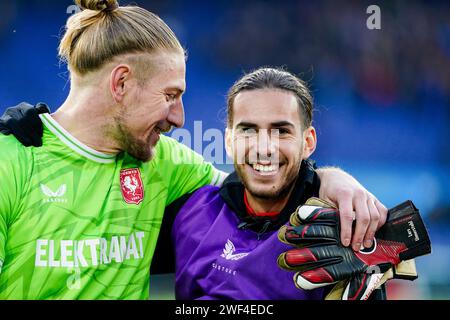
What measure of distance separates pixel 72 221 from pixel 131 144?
35cm

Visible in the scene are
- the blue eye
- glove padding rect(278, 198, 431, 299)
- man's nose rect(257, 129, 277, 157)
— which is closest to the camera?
glove padding rect(278, 198, 431, 299)

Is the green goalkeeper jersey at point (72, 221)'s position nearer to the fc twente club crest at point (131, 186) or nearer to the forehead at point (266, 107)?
the fc twente club crest at point (131, 186)

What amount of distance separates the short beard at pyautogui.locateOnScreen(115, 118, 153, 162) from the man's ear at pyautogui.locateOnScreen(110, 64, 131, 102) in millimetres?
105

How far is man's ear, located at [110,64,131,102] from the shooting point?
222cm

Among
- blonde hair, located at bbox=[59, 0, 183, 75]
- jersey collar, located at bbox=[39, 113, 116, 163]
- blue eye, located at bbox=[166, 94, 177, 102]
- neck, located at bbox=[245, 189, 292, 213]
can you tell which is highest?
blonde hair, located at bbox=[59, 0, 183, 75]

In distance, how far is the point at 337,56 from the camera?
5570 millimetres

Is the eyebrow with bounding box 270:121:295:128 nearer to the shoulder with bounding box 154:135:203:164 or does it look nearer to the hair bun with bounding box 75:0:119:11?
the shoulder with bounding box 154:135:203:164

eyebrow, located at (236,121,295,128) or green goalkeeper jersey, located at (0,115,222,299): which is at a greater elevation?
eyebrow, located at (236,121,295,128)

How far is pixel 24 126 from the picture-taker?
2.11 m

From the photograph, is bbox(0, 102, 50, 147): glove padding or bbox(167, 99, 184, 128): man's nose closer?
bbox(0, 102, 50, 147): glove padding

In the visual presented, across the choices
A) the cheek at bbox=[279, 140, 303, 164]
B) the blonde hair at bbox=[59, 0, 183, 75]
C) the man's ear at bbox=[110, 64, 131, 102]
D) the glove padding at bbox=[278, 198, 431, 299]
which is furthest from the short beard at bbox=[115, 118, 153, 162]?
the glove padding at bbox=[278, 198, 431, 299]

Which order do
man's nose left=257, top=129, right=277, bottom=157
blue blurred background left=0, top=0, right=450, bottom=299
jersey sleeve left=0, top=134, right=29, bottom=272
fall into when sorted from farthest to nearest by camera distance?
blue blurred background left=0, top=0, right=450, bottom=299 → man's nose left=257, top=129, right=277, bottom=157 → jersey sleeve left=0, top=134, right=29, bottom=272

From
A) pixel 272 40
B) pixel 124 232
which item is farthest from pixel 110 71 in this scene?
pixel 272 40

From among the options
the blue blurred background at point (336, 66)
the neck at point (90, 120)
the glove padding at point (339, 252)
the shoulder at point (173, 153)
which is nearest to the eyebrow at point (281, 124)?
the glove padding at point (339, 252)
